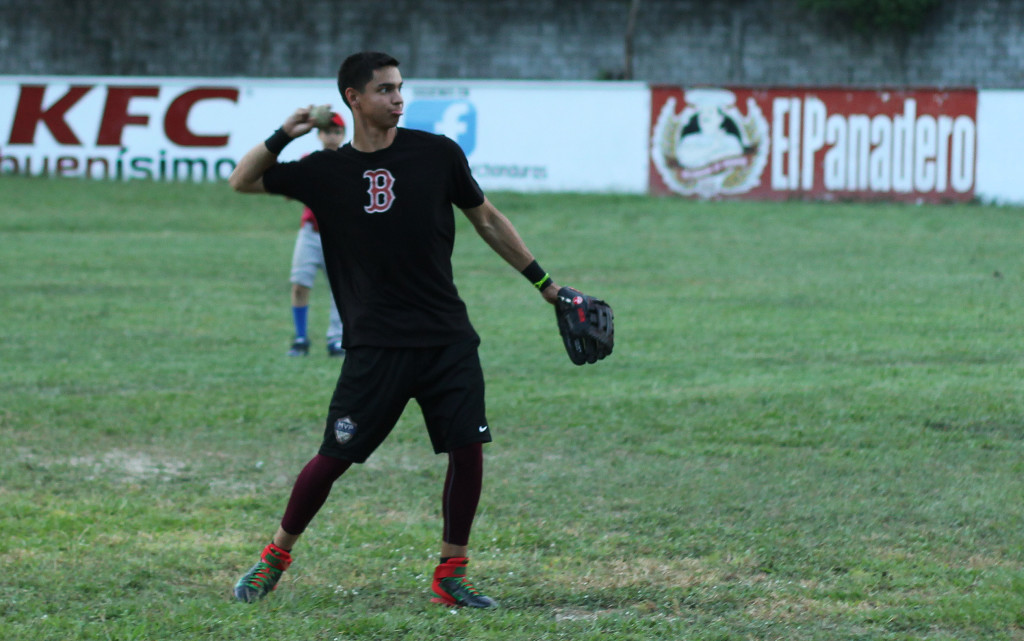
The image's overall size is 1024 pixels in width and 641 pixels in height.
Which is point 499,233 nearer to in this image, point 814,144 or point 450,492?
point 450,492

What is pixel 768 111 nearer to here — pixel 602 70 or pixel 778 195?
pixel 778 195

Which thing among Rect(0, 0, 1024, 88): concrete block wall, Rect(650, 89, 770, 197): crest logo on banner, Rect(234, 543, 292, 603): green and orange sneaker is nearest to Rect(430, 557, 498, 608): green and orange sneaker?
Rect(234, 543, 292, 603): green and orange sneaker

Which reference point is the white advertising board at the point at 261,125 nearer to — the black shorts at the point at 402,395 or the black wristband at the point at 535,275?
the black wristband at the point at 535,275

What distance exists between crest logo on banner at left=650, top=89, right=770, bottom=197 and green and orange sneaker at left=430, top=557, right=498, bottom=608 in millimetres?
19046

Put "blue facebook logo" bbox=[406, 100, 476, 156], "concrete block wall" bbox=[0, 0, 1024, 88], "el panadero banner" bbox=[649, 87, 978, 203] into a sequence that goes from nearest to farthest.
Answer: "el panadero banner" bbox=[649, 87, 978, 203] → "blue facebook logo" bbox=[406, 100, 476, 156] → "concrete block wall" bbox=[0, 0, 1024, 88]

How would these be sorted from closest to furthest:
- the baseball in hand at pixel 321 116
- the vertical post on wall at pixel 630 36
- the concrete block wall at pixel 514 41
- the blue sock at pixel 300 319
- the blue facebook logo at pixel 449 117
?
the baseball in hand at pixel 321 116, the blue sock at pixel 300 319, the blue facebook logo at pixel 449 117, the concrete block wall at pixel 514 41, the vertical post on wall at pixel 630 36

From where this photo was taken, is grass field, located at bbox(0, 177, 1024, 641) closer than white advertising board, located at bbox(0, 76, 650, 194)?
Yes

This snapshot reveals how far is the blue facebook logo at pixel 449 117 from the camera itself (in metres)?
23.2

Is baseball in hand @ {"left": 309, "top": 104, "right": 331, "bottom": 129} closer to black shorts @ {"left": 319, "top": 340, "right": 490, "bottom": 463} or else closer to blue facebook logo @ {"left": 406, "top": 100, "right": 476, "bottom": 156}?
black shorts @ {"left": 319, "top": 340, "right": 490, "bottom": 463}

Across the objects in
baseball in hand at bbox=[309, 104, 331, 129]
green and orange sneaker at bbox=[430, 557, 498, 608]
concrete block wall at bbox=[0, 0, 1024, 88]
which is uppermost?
Result: concrete block wall at bbox=[0, 0, 1024, 88]

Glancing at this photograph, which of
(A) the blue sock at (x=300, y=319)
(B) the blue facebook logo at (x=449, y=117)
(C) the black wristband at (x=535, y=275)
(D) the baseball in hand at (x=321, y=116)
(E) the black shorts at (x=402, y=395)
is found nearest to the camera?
(D) the baseball in hand at (x=321, y=116)

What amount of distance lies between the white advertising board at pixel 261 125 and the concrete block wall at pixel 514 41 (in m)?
8.92

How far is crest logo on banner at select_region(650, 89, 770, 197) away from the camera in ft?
75.3

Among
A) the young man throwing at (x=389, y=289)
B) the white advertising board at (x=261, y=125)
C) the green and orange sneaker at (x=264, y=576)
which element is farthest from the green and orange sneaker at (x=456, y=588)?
the white advertising board at (x=261, y=125)
